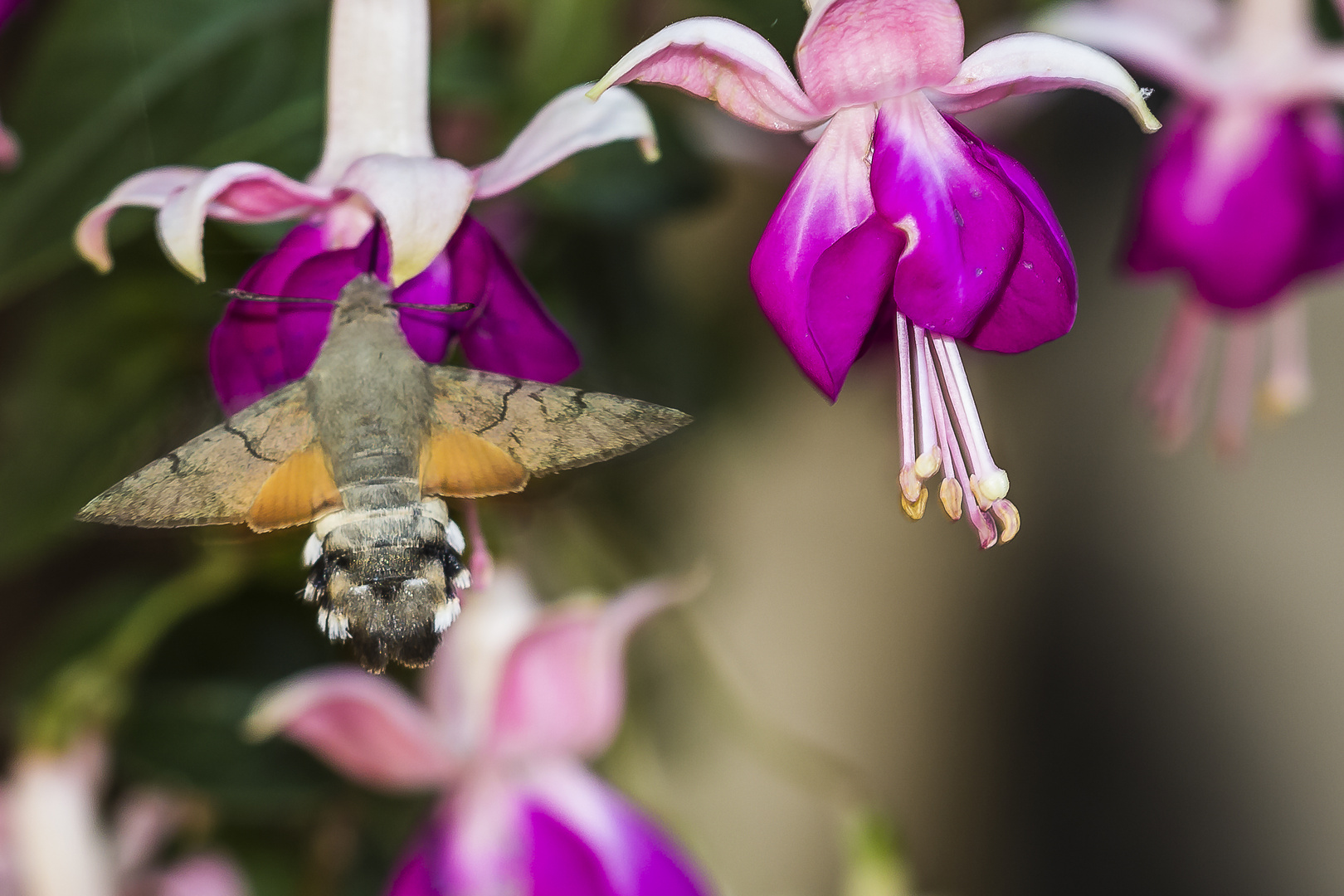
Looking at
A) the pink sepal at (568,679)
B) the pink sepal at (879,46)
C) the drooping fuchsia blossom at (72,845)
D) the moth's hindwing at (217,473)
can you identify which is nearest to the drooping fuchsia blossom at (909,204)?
the pink sepal at (879,46)

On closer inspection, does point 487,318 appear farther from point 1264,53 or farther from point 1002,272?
point 1264,53

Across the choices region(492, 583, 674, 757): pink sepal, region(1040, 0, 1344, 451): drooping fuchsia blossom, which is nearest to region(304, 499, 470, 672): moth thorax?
region(492, 583, 674, 757): pink sepal

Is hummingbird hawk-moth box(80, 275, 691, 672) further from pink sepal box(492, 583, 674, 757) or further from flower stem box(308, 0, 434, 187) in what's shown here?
pink sepal box(492, 583, 674, 757)

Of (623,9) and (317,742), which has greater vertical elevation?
(623,9)

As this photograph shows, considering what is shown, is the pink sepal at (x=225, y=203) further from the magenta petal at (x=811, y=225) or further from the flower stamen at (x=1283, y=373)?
the flower stamen at (x=1283, y=373)

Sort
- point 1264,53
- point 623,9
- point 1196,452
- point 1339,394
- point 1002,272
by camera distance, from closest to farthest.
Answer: point 1002,272, point 1264,53, point 623,9, point 1339,394, point 1196,452

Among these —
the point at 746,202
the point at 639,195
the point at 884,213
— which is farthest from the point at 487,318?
the point at 746,202

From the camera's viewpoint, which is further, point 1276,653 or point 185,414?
point 1276,653
